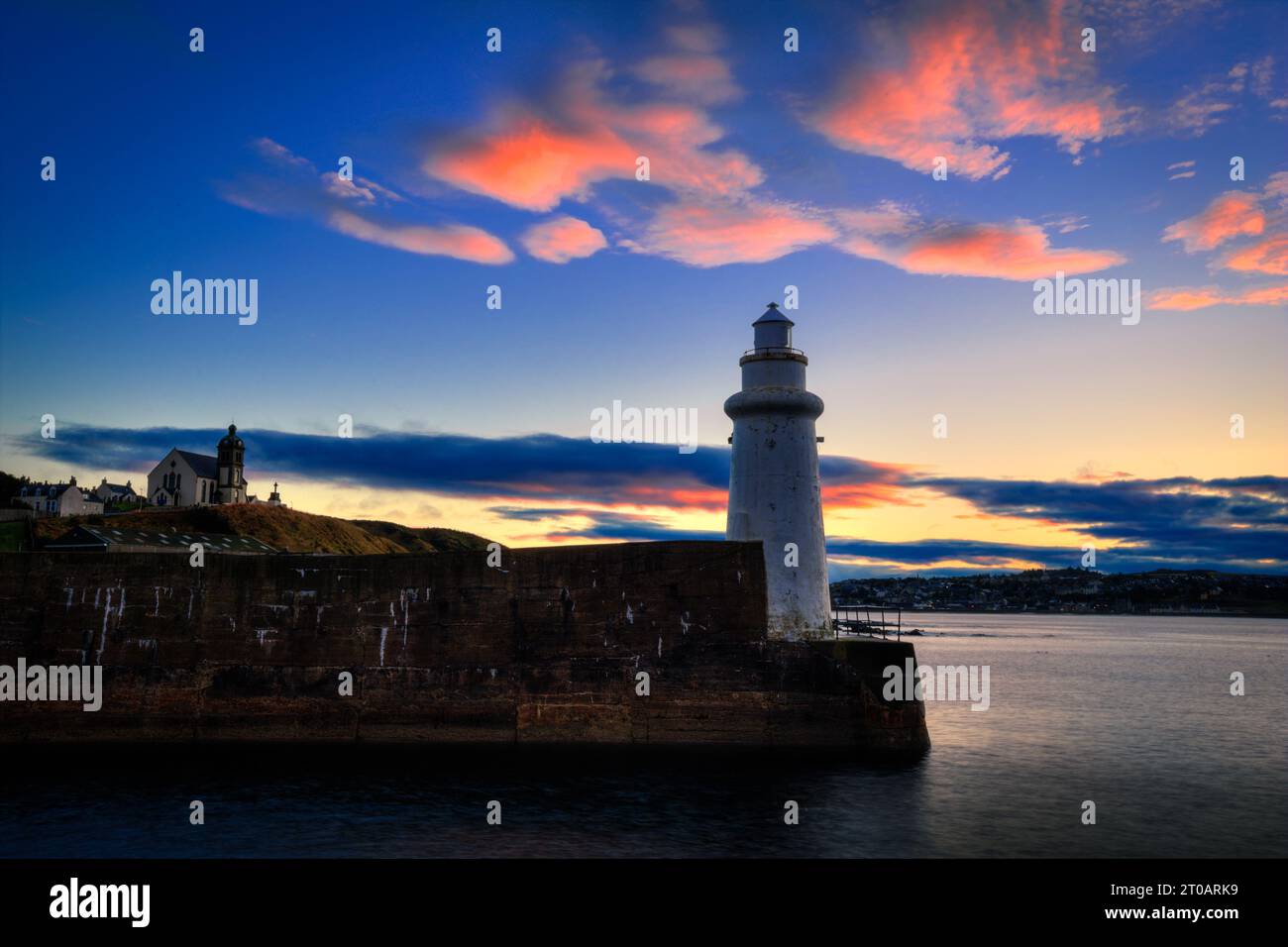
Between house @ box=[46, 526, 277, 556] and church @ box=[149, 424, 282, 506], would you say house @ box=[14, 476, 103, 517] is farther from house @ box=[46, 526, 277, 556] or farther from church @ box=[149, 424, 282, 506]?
house @ box=[46, 526, 277, 556]

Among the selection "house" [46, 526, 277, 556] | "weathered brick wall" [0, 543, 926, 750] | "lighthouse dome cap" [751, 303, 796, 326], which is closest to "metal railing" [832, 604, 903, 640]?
"weathered brick wall" [0, 543, 926, 750]

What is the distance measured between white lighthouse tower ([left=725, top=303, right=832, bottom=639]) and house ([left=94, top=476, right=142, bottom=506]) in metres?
83.0

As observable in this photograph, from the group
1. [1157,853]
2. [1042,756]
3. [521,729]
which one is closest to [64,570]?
[521,729]

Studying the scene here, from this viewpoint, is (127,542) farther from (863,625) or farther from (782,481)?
(863,625)

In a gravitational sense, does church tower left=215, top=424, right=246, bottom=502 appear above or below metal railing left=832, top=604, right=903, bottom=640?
above

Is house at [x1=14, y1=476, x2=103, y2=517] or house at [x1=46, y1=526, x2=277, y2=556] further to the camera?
house at [x1=14, y1=476, x2=103, y2=517]

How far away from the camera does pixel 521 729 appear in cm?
1661

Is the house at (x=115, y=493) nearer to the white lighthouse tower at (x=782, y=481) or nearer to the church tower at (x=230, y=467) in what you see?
the church tower at (x=230, y=467)

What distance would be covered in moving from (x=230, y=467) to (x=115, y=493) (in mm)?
16341

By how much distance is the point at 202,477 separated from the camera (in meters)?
80.9

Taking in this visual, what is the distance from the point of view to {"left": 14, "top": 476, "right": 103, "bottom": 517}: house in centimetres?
7500

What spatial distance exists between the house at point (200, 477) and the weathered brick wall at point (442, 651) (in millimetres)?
70291

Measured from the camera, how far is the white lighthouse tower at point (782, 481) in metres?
19.0

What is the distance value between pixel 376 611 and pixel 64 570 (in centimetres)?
673
